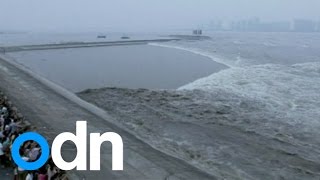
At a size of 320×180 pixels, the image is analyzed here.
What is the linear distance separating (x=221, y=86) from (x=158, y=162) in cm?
1716

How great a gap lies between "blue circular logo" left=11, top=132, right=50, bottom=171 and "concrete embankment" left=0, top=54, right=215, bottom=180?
106cm

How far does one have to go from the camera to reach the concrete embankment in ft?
38.0

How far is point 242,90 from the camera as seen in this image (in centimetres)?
2728

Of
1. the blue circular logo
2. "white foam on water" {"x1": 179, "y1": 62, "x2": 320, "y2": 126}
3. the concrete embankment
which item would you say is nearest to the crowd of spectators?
the blue circular logo

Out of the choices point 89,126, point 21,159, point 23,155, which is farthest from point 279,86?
point 21,159

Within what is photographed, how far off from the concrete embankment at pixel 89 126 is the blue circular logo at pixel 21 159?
106 centimetres

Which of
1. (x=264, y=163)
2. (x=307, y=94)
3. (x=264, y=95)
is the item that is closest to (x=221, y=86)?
(x=264, y=95)

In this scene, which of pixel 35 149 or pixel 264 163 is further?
pixel 264 163

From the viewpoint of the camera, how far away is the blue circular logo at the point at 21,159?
10.1 m

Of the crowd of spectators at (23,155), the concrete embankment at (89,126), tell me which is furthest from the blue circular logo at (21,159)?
the concrete embankment at (89,126)

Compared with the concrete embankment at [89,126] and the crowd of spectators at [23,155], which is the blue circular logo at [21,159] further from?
the concrete embankment at [89,126]

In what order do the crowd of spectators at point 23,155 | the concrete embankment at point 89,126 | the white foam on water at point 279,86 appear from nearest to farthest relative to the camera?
the crowd of spectators at point 23,155 → the concrete embankment at point 89,126 → the white foam on water at point 279,86

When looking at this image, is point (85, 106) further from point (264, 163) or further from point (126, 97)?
point (264, 163)

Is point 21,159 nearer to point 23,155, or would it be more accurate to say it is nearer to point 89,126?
point 23,155
